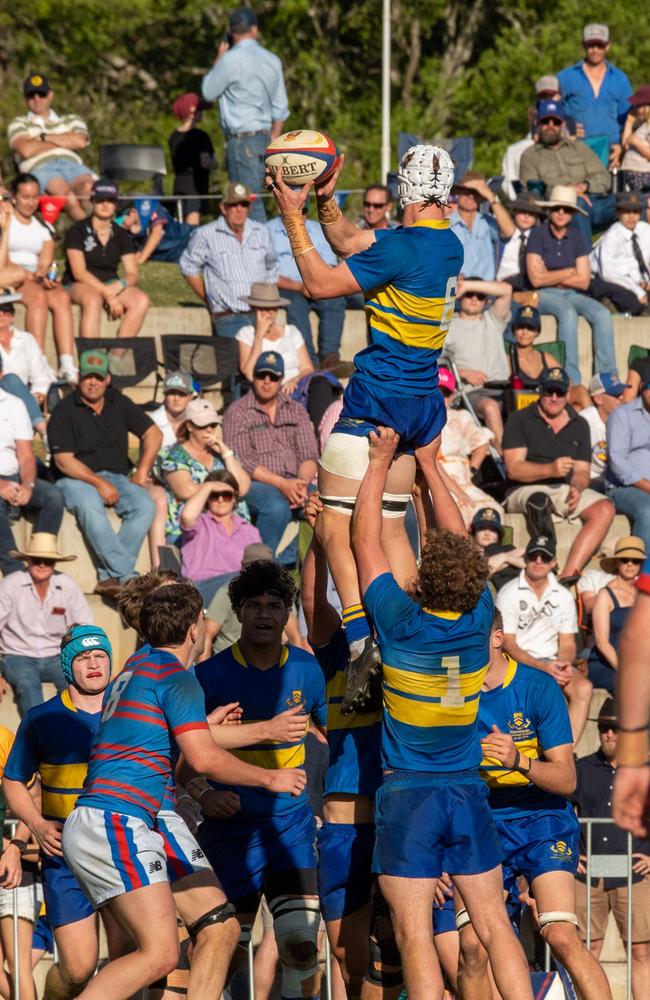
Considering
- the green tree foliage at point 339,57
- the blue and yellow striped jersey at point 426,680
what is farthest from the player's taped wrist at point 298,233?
the green tree foliage at point 339,57

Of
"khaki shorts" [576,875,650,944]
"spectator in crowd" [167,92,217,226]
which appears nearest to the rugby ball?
"khaki shorts" [576,875,650,944]

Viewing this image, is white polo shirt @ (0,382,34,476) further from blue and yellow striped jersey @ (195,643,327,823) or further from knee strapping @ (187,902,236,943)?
knee strapping @ (187,902,236,943)

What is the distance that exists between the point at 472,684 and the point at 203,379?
7.69 metres

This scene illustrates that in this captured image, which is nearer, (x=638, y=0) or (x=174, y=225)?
(x=174, y=225)

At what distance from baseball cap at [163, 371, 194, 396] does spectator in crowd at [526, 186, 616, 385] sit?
155 inches

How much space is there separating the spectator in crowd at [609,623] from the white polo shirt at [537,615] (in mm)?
178

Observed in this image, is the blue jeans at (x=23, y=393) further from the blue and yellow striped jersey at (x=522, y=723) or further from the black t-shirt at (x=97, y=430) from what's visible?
the blue and yellow striped jersey at (x=522, y=723)

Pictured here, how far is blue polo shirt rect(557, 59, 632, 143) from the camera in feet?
62.2

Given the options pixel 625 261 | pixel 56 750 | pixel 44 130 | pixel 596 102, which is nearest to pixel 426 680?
pixel 56 750

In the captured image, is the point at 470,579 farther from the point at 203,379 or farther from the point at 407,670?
the point at 203,379

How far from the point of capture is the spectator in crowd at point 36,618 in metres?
11.2

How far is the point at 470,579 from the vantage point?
6895mm

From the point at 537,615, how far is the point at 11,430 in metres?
3.81

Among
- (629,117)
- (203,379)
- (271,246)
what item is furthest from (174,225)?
(629,117)
